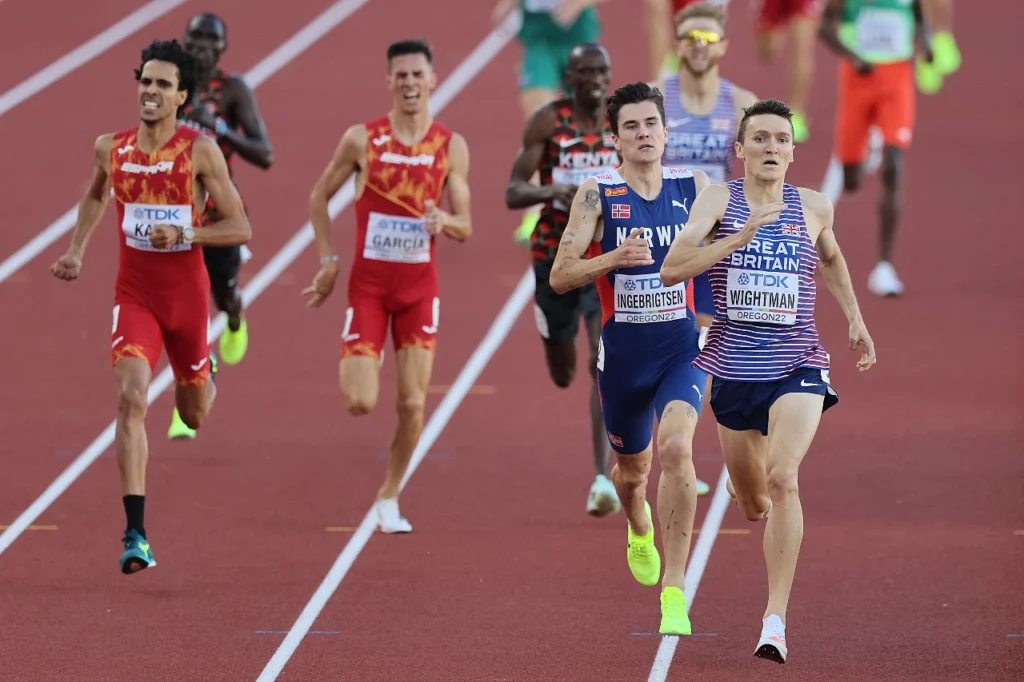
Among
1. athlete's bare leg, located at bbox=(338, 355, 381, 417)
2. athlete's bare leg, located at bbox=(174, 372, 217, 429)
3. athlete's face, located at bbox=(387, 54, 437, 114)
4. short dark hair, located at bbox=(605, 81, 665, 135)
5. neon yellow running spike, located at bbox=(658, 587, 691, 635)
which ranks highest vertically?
short dark hair, located at bbox=(605, 81, 665, 135)

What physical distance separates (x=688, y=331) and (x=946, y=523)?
86.1 inches

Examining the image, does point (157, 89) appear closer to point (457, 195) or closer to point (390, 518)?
point (457, 195)

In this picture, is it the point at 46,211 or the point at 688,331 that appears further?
the point at 46,211

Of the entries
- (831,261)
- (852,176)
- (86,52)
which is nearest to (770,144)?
(831,261)

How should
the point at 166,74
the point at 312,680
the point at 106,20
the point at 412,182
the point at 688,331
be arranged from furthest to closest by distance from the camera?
the point at 106,20
the point at 412,182
the point at 166,74
the point at 688,331
the point at 312,680

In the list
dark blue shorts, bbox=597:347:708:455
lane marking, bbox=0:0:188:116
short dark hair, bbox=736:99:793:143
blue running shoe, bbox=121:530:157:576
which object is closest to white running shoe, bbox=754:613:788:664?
dark blue shorts, bbox=597:347:708:455

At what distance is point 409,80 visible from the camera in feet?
30.5

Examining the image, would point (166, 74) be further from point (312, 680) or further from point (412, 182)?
point (312, 680)

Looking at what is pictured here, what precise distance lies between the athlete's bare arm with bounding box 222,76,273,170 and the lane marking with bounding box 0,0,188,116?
7.89m

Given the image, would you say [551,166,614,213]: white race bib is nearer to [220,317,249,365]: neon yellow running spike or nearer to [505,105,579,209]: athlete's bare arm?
[505,105,579,209]: athlete's bare arm

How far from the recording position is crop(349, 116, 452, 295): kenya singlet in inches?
364

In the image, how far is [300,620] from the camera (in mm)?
8031

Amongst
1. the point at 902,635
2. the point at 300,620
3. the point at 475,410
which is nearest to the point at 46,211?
the point at 475,410

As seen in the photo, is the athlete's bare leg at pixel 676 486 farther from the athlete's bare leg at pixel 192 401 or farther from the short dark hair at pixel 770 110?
the athlete's bare leg at pixel 192 401
